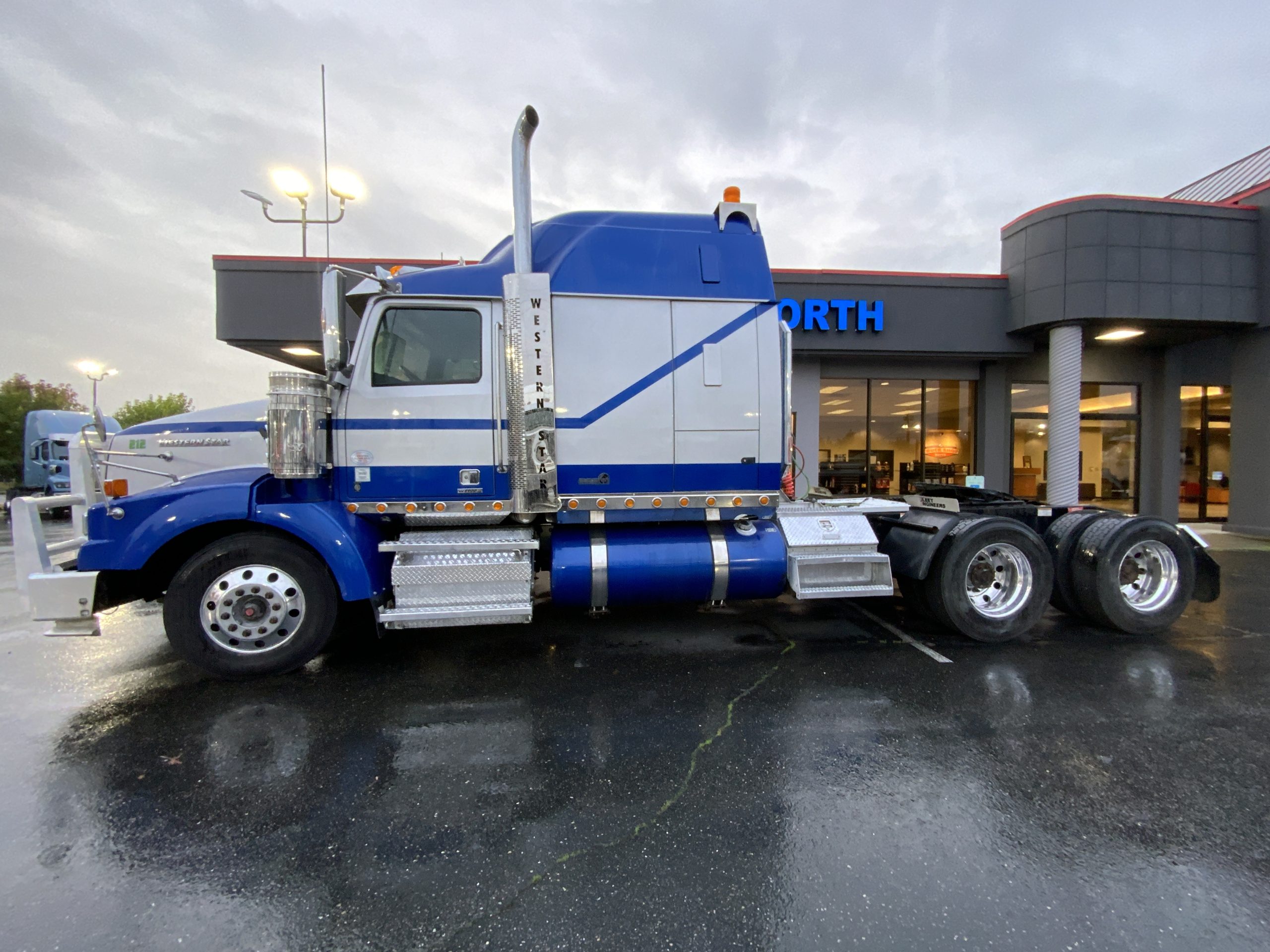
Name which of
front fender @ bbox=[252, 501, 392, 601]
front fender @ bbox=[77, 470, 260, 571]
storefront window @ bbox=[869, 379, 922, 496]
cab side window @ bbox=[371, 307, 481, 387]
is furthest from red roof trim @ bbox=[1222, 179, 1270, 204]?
front fender @ bbox=[77, 470, 260, 571]

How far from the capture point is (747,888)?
84.5 inches

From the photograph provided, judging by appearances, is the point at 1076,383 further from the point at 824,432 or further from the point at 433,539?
the point at 433,539

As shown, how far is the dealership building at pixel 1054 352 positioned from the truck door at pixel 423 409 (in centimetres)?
638

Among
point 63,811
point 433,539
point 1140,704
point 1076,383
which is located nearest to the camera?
point 63,811

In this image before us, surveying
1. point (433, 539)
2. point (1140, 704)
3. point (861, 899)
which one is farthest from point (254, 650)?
point (1140, 704)

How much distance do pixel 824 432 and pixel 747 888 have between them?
444 inches

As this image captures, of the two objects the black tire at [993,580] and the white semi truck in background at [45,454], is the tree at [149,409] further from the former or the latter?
the black tire at [993,580]

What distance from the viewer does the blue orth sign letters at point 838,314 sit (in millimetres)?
10805

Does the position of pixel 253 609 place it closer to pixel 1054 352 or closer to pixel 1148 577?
pixel 1148 577

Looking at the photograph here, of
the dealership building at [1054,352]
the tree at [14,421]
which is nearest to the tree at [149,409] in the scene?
the tree at [14,421]

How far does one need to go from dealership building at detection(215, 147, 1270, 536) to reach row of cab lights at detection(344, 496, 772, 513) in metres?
5.68

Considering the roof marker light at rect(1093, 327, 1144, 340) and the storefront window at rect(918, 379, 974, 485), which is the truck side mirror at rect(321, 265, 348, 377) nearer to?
the storefront window at rect(918, 379, 974, 485)

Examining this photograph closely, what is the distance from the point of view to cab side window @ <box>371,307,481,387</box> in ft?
14.2

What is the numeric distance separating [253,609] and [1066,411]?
1314cm
